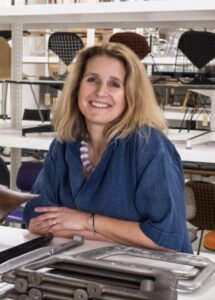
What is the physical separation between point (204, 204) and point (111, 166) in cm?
110

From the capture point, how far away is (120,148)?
1.44m

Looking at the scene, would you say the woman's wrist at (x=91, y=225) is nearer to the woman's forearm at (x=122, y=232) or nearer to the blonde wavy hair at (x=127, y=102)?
the woman's forearm at (x=122, y=232)

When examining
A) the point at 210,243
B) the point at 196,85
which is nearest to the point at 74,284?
the point at 196,85

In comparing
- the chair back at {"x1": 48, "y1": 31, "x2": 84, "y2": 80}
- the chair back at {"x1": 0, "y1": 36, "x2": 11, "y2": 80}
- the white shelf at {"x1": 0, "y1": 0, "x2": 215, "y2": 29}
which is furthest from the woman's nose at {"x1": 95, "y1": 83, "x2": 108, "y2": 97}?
the chair back at {"x1": 0, "y1": 36, "x2": 11, "y2": 80}

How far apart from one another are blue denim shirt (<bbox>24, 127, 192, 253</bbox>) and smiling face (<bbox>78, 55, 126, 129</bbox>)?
13cm

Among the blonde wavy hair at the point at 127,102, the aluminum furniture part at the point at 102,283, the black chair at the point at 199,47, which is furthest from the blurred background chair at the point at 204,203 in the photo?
the aluminum furniture part at the point at 102,283

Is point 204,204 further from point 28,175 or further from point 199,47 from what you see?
point 28,175

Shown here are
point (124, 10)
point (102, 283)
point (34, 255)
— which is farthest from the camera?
point (124, 10)

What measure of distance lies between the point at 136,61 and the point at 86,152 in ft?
1.03

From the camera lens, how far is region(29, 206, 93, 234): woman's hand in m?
1.38


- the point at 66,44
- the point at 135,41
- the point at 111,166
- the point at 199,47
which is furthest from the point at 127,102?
the point at 66,44

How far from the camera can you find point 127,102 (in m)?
1.54

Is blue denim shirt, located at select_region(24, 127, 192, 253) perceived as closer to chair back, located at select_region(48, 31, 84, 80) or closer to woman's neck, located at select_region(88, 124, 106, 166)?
woman's neck, located at select_region(88, 124, 106, 166)

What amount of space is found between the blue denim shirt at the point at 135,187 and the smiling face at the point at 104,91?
0.13 meters
